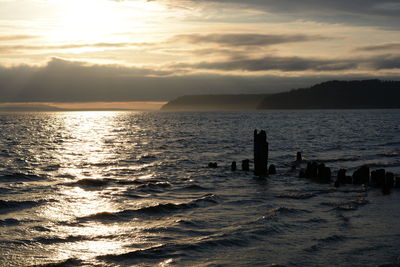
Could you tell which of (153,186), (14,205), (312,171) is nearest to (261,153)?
(312,171)

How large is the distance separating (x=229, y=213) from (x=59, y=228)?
6.52m

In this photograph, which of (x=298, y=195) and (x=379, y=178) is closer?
(x=298, y=195)

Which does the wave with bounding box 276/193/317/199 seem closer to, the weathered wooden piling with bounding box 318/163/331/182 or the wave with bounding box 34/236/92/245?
the weathered wooden piling with bounding box 318/163/331/182

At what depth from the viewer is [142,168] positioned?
33.4m

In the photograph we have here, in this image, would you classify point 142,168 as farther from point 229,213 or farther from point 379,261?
point 379,261

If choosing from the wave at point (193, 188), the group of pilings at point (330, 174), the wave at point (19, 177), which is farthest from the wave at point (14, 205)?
the group of pilings at point (330, 174)

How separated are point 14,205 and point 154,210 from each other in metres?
6.39

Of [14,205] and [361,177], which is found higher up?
[361,177]

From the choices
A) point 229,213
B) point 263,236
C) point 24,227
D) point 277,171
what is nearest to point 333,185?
point 277,171

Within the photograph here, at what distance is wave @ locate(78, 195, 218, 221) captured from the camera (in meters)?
17.4

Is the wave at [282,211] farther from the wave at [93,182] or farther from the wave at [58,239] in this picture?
the wave at [93,182]

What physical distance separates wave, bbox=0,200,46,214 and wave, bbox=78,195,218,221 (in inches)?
142

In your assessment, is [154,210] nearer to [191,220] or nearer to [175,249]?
[191,220]

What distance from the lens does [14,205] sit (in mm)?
19453
